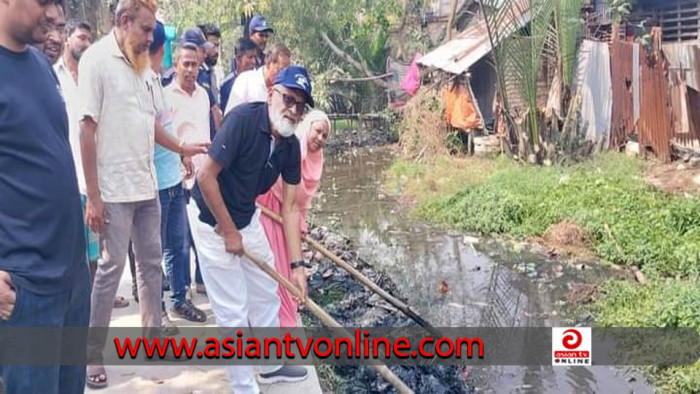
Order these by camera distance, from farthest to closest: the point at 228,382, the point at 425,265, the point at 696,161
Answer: the point at 696,161 < the point at 425,265 < the point at 228,382

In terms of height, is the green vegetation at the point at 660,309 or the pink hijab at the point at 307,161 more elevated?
the pink hijab at the point at 307,161

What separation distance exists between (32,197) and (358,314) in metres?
3.67

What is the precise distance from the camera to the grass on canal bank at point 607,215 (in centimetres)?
517

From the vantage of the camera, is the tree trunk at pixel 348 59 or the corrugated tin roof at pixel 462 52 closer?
the corrugated tin roof at pixel 462 52

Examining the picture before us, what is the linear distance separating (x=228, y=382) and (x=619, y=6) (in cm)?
1098

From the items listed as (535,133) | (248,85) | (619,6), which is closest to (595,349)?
(248,85)

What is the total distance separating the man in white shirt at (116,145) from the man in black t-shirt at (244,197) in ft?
1.04

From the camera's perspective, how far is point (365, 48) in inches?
767

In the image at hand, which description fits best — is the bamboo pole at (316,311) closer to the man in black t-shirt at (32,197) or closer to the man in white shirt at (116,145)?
the man in white shirt at (116,145)

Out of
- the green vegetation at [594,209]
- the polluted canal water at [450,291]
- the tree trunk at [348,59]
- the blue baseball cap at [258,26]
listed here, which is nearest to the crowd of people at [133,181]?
the blue baseball cap at [258,26]

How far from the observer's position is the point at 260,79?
4.49m

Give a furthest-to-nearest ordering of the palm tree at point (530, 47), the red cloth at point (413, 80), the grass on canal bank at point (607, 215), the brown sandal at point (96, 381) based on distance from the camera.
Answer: the red cloth at point (413, 80), the palm tree at point (530, 47), the grass on canal bank at point (607, 215), the brown sandal at point (96, 381)

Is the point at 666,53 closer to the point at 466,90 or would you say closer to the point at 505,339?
the point at 466,90

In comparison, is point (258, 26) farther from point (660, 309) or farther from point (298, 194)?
point (660, 309)
